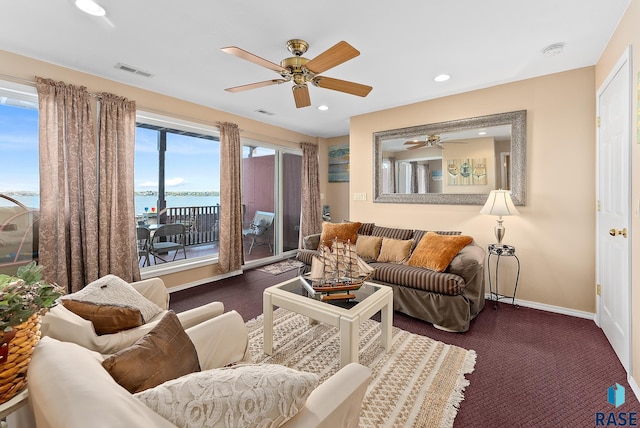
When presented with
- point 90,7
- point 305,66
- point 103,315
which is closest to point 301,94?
point 305,66

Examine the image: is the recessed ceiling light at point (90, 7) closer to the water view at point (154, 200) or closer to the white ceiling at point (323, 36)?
the white ceiling at point (323, 36)

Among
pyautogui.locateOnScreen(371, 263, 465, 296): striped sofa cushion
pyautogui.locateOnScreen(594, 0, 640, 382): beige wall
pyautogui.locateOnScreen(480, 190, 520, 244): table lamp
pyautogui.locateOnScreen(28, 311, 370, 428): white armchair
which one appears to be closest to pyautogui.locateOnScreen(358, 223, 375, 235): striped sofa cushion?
pyautogui.locateOnScreen(371, 263, 465, 296): striped sofa cushion

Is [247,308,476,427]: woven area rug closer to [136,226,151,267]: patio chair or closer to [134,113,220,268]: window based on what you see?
[136,226,151,267]: patio chair

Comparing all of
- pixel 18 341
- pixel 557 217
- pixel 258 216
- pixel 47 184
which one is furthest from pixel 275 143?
pixel 18 341

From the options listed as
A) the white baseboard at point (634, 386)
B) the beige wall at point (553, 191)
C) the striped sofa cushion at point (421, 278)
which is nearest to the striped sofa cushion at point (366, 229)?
the striped sofa cushion at point (421, 278)

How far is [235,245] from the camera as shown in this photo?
14.8 ft

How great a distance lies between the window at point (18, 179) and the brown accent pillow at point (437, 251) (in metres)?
3.96

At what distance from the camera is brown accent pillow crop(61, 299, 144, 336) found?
1402 millimetres

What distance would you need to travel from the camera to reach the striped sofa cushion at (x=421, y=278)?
2660 millimetres

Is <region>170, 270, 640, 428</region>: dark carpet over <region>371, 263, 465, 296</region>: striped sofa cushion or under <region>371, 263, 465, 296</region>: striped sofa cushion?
under

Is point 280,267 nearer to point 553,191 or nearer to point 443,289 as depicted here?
point 443,289

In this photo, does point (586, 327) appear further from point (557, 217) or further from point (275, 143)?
point (275, 143)

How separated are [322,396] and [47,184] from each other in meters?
3.28

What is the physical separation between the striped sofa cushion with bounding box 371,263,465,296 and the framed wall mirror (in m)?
1.31
